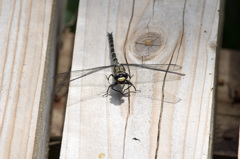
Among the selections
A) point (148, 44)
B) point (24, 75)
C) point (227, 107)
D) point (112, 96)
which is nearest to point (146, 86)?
point (112, 96)

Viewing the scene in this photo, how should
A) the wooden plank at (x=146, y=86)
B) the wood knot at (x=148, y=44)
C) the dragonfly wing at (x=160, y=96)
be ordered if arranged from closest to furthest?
the wooden plank at (x=146, y=86), the dragonfly wing at (x=160, y=96), the wood knot at (x=148, y=44)

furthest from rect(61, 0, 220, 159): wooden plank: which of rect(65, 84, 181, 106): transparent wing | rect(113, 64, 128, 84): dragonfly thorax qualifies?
rect(113, 64, 128, 84): dragonfly thorax

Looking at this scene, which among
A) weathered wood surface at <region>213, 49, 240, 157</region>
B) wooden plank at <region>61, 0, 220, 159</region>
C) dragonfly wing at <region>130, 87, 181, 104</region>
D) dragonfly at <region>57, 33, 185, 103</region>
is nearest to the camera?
wooden plank at <region>61, 0, 220, 159</region>

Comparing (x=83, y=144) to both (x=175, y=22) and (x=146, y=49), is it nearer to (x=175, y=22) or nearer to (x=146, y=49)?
(x=146, y=49)

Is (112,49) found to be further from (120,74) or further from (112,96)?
(112,96)

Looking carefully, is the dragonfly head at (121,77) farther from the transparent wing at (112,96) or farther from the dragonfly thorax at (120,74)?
the transparent wing at (112,96)

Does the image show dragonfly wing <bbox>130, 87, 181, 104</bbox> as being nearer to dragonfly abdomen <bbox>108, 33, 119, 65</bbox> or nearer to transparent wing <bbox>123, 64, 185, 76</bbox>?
transparent wing <bbox>123, 64, 185, 76</bbox>

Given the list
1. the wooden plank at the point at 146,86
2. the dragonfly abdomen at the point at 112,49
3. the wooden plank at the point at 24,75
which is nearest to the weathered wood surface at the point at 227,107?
the wooden plank at the point at 146,86
